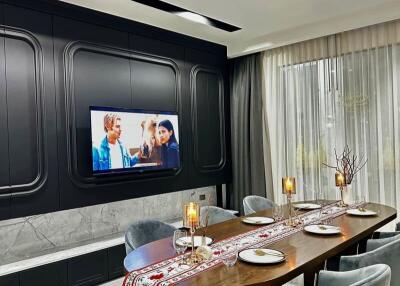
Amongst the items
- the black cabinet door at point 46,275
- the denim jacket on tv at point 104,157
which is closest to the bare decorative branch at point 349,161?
the denim jacket on tv at point 104,157

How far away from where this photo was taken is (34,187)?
302 cm

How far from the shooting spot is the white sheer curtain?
387 cm

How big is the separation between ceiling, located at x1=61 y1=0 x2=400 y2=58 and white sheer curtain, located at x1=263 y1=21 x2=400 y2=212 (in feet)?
0.69

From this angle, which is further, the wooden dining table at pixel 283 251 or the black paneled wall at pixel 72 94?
the black paneled wall at pixel 72 94

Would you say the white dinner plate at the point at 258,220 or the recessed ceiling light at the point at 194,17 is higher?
the recessed ceiling light at the point at 194,17

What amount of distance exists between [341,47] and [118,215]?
336 centimetres

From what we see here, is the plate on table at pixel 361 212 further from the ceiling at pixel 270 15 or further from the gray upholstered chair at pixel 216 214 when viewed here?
the ceiling at pixel 270 15

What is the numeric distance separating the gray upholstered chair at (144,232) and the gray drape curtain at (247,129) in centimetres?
239

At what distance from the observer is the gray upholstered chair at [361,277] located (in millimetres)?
1543

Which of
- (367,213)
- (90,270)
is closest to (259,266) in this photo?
(367,213)

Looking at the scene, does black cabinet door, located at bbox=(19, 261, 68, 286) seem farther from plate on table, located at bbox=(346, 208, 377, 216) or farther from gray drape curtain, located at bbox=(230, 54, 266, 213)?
gray drape curtain, located at bbox=(230, 54, 266, 213)

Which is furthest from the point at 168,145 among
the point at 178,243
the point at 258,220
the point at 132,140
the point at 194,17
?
the point at 178,243

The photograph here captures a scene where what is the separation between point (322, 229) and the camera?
2477mm

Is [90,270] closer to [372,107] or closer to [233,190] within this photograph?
[233,190]
